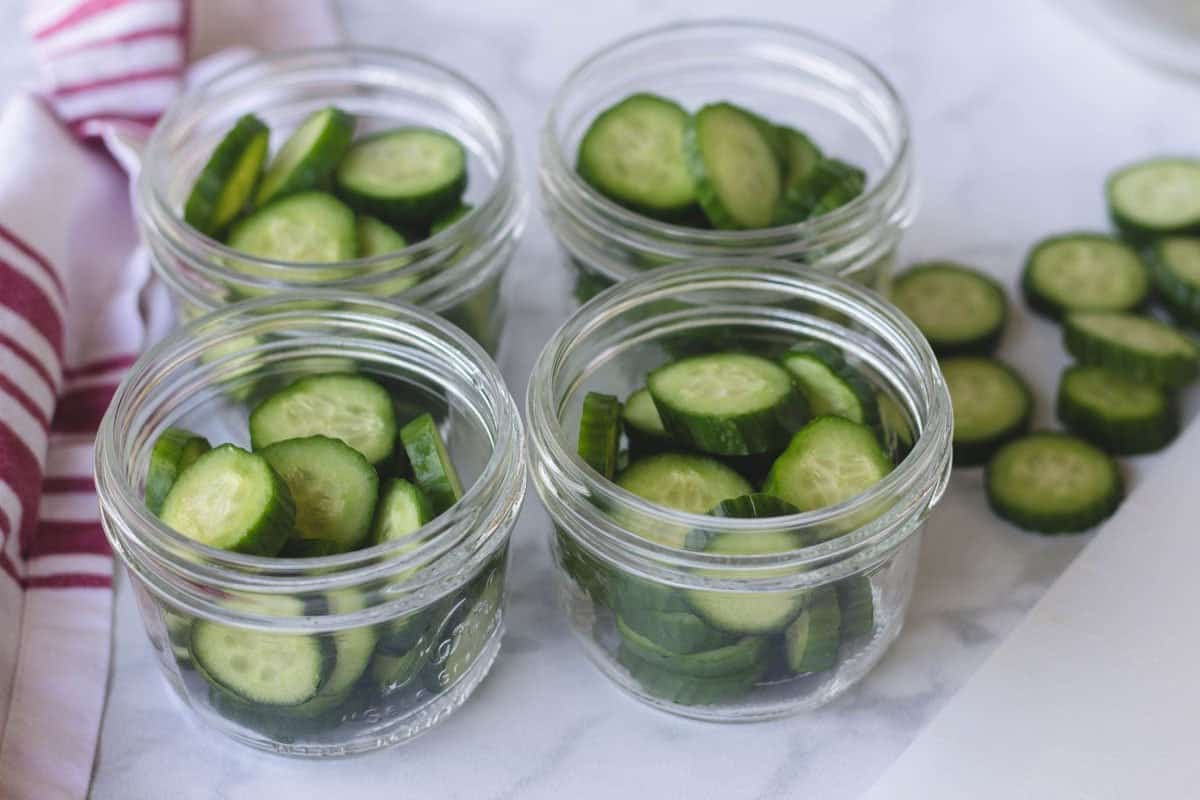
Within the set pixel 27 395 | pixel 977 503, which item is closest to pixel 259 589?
pixel 27 395

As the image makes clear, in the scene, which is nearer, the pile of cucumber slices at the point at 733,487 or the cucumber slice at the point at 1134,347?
the pile of cucumber slices at the point at 733,487

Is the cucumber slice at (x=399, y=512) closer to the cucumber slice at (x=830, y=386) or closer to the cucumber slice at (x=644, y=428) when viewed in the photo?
the cucumber slice at (x=644, y=428)

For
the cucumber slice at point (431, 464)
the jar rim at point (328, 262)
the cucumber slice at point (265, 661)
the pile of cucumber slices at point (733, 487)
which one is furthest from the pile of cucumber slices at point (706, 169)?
the cucumber slice at point (265, 661)

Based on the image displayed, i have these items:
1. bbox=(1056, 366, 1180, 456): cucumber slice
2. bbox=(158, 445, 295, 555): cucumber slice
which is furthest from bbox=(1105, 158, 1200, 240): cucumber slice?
bbox=(158, 445, 295, 555): cucumber slice

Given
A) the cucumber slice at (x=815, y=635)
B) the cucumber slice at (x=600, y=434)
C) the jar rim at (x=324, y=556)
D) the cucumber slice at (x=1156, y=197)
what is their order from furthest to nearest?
the cucumber slice at (x=1156, y=197) → the cucumber slice at (x=600, y=434) → the cucumber slice at (x=815, y=635) → the jar rim at (x=324, y=556)

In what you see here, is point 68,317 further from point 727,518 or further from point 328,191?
point 727,518

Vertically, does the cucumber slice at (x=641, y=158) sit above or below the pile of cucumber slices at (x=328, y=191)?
above

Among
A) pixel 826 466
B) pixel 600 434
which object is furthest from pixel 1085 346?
pixel 600 434
